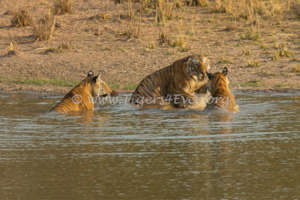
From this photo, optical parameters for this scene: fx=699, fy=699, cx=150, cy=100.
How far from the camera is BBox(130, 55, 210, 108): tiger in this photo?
1202cm

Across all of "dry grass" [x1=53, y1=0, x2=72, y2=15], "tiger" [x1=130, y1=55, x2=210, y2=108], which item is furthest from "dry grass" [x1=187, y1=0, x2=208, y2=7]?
"tiger" [x1=130, y1=55, x2=210, y2=108]

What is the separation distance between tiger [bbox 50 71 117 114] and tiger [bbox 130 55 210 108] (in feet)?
2.73

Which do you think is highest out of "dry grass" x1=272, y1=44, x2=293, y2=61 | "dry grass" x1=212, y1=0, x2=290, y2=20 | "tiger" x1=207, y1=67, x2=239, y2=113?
"dry grass" x1=212, y1=0, x2=290, y2=20

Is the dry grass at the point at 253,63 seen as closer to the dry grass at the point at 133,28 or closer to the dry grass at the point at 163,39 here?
the dry grass at the point at 163,39

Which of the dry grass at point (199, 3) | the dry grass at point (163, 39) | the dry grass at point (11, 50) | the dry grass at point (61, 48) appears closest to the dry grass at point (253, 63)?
the dry grass at point (163, 39)

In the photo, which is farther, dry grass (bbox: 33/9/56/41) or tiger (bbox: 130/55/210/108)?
dry grass (bbox: 33/9/56/41)

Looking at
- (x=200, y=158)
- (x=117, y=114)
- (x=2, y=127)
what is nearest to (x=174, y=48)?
(x=117, y=114)

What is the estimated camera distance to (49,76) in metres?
17.4

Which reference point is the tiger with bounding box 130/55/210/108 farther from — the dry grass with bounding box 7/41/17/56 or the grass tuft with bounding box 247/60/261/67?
the dry grass with bounding box 7/41/17/56

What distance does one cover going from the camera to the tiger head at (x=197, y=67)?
1199 cm

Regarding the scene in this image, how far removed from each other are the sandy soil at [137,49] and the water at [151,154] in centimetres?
441

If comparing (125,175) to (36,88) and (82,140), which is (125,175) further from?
(36,88)

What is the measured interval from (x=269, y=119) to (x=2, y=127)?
3923 millimetres

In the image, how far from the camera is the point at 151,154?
306 inches
